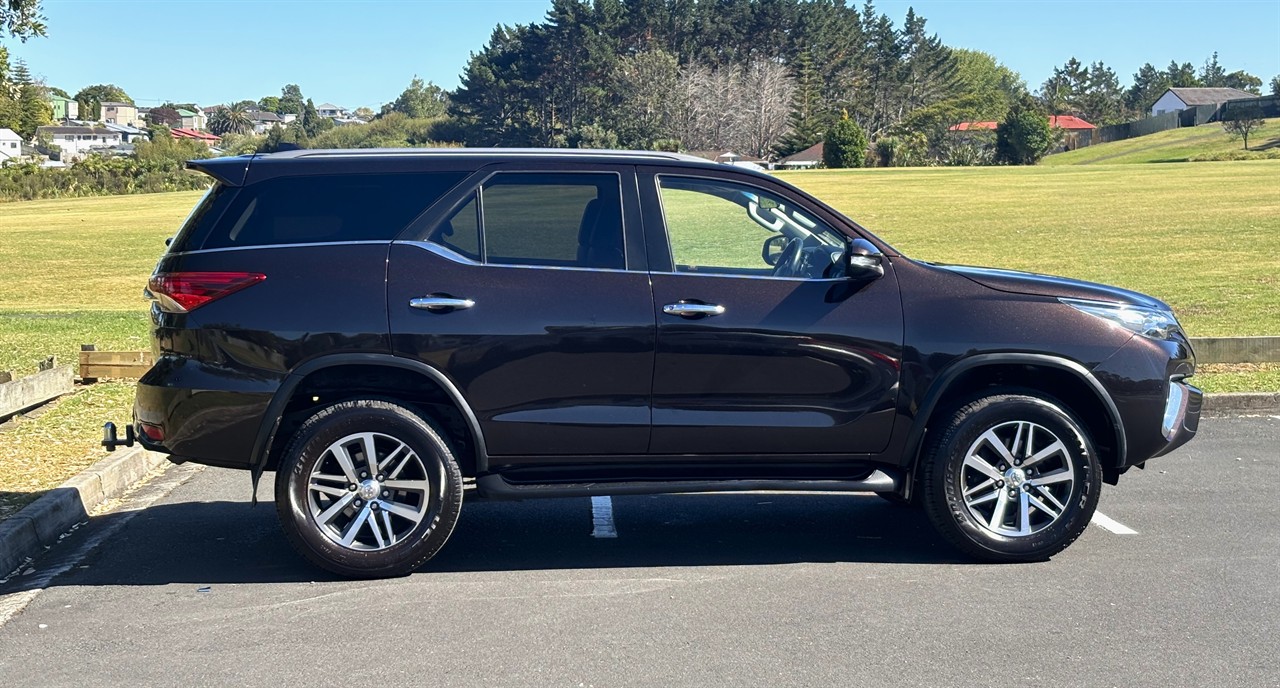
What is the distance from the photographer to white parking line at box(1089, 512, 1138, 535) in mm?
6318

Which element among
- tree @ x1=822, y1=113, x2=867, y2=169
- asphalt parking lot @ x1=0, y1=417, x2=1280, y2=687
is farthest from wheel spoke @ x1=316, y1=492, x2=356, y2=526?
tree @ x1=822, y1=113, x2=867, y2=169

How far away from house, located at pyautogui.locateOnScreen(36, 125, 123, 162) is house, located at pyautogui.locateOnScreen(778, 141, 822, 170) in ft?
330

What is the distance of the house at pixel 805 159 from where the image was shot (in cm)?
9488

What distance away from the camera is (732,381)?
561 cm

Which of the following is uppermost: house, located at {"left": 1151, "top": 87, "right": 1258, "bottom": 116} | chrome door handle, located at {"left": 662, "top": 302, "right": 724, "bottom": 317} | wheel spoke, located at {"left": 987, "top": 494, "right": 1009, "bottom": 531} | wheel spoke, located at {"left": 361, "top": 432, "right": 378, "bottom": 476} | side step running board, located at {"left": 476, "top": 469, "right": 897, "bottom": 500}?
house, located at {"left": 1151, "top": 87, "right": 1258, "bottom": 116}

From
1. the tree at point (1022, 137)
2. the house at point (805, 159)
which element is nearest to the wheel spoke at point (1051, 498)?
the tree at point (1022, 137)

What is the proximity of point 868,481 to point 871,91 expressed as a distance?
12235 cm

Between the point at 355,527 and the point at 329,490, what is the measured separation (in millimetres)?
199

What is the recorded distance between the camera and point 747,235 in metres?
6.06

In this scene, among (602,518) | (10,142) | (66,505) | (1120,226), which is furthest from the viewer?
(10,142)

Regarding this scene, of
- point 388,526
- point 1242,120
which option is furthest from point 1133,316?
point 1242,120

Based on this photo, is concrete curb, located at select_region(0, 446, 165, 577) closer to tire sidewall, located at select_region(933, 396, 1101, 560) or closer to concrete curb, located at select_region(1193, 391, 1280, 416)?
tire sidewall, located at select_region(933, 396, 1101, 560)

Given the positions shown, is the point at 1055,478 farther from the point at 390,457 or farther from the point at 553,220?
the point at 390,457

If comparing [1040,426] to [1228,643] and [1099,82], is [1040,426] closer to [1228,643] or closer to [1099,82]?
[1228,643]
